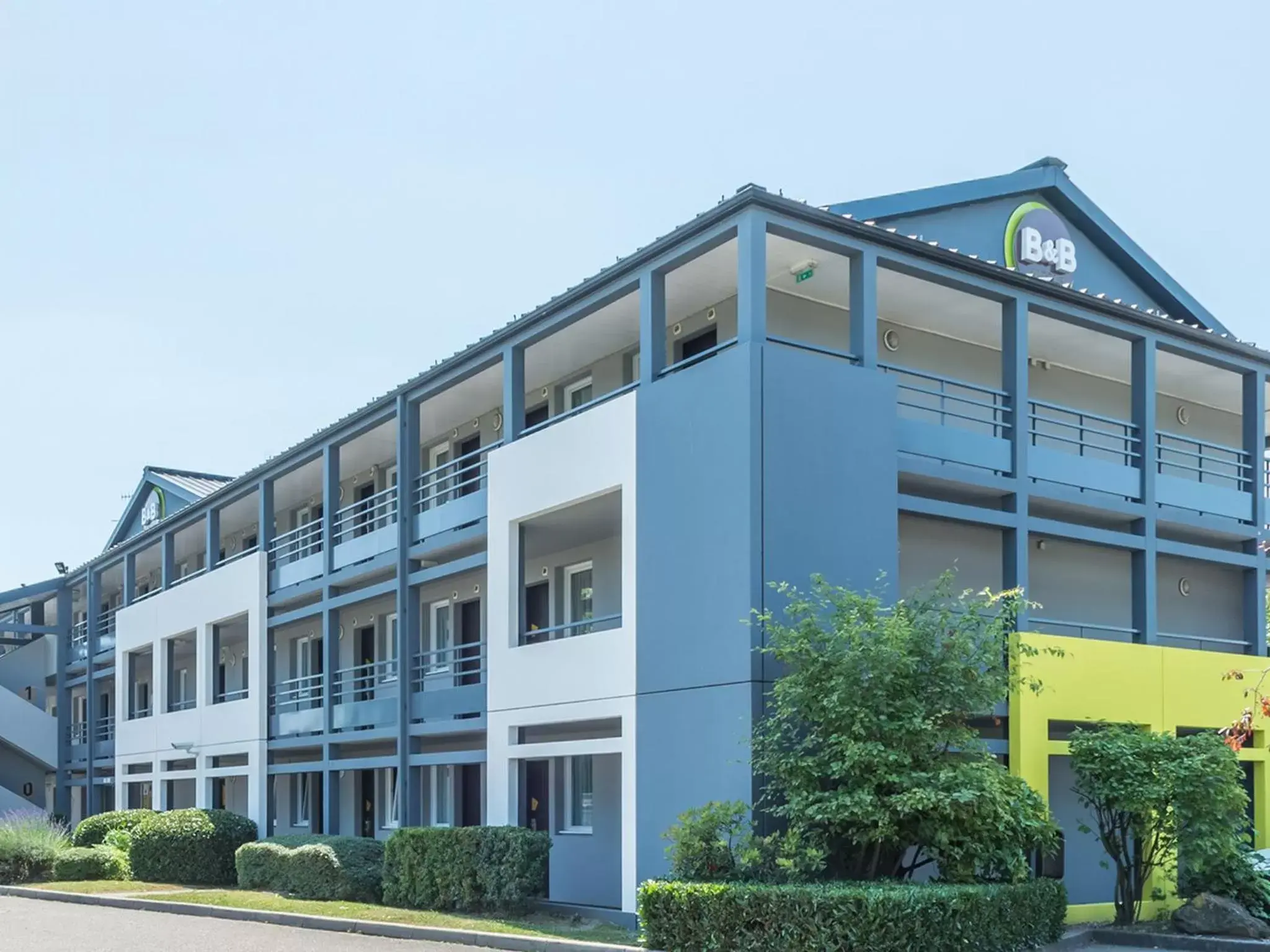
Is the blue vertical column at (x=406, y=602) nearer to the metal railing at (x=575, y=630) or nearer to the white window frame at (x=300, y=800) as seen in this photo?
the metal railing at (x=575, y=630)

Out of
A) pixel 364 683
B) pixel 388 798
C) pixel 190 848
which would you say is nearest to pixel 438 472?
pixel 364 683

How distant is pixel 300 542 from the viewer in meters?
31.6

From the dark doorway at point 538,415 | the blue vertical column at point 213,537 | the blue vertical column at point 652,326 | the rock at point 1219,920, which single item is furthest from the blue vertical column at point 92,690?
the rock at point 1219,920

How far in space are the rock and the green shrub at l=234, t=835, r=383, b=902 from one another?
34.2ft

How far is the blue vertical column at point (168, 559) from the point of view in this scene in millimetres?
34188

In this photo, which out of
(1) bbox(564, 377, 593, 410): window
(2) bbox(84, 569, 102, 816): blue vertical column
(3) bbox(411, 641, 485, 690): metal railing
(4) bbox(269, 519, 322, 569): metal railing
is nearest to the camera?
(1) bbox(564, 377, 593, 410): window

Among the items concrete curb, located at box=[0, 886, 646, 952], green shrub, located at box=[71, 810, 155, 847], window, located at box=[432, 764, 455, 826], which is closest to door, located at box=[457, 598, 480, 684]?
window, located at box=[432, 764, 455, 826]

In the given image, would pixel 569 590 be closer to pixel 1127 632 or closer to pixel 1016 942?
pixel 1127 632

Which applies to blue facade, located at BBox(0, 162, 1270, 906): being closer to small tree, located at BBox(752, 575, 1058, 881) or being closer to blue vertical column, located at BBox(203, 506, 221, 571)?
small tree, located at BBox(752, 575, 1058, 881)

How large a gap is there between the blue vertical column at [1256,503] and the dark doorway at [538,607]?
1041 cm

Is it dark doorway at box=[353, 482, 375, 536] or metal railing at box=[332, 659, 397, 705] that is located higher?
dark doorway at box=[353, 482, 375, 536]

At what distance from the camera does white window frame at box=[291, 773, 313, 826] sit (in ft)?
102

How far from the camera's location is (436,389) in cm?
2289

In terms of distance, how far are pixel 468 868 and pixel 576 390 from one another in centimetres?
785
